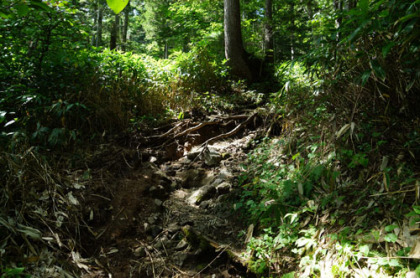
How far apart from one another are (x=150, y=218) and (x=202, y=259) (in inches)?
34.5

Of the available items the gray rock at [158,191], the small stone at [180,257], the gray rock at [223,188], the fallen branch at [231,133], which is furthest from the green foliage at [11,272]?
the fallen branch at [231,133]

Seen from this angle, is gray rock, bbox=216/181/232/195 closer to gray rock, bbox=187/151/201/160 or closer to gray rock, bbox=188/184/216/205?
gray rock, bbox=188/184/216/205

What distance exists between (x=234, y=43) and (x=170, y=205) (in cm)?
515

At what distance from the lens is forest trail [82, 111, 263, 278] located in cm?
263

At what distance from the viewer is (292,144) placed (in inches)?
139

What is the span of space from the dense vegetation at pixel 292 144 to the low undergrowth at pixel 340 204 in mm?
11

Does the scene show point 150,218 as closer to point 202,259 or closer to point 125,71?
point 202,259

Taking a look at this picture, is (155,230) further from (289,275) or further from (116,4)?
→ (116,4)

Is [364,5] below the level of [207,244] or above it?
above

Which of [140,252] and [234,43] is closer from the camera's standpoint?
[140,252]

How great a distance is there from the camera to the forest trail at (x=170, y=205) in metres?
2.63

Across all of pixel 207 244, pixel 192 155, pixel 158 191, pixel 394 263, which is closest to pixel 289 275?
pixel 394 263

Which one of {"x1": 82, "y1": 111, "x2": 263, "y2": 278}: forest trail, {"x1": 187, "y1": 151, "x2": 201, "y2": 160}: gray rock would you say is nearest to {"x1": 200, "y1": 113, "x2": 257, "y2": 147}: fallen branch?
{"x1": 82, "y1": 111, "x2": 263, "y2": 278}: forest trail

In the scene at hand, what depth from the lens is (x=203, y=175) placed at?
4070 millimetres
